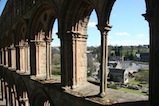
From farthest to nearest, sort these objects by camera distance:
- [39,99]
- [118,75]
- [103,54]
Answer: [118,75], [39,99], [103,54]

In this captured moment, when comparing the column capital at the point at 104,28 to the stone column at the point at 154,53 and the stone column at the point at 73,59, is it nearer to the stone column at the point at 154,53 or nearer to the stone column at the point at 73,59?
the stone column at the point at 154,53

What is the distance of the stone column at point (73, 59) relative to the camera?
25.7 feet

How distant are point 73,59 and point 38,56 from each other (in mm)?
3900

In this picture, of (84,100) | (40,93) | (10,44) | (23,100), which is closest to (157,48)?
(84,100)

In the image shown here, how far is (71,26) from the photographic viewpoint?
7.88 metres

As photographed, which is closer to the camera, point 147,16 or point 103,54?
point 147,16

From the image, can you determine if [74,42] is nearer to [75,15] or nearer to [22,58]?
[75,15]

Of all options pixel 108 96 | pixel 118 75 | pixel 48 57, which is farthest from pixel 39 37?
pixel 118 75

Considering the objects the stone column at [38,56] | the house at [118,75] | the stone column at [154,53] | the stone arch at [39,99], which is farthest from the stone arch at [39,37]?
the house at [118,75]

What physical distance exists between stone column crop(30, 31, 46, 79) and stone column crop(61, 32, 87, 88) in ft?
11.0

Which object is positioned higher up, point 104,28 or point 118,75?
point 104,28

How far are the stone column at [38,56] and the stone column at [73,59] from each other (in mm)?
3344

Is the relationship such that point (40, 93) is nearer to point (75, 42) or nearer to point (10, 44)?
point (75, 42)

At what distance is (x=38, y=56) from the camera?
11.2 meters
